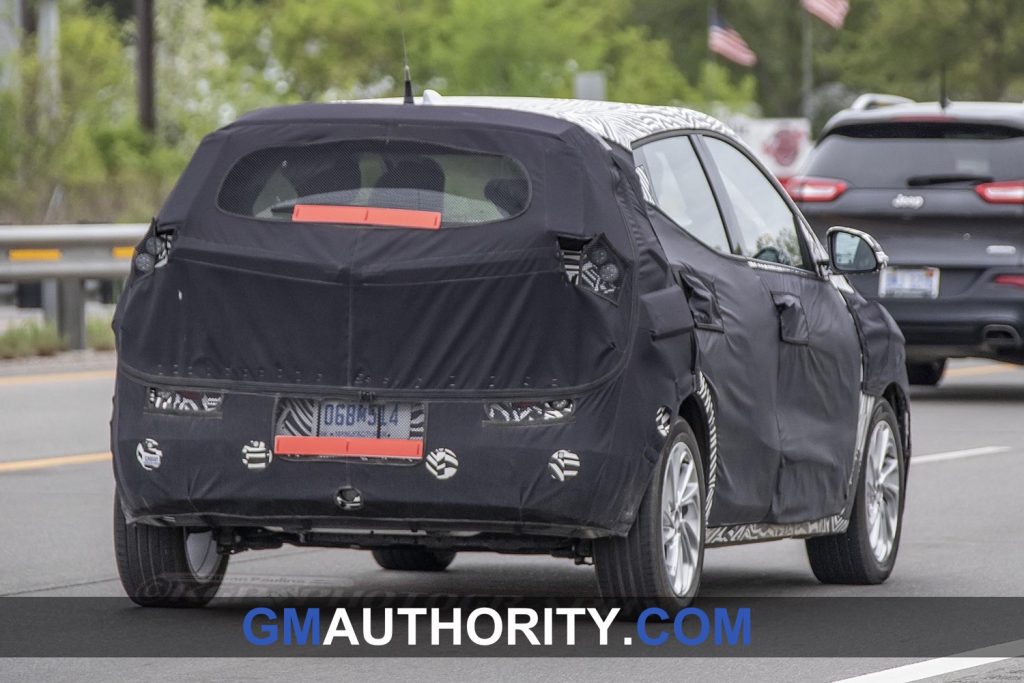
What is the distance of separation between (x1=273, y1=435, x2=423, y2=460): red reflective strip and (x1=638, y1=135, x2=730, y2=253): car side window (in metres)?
1.16

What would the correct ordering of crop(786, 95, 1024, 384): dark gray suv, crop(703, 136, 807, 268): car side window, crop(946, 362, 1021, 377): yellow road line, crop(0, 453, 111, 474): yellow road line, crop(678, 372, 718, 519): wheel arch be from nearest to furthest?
1. crop(678, 372, 718, 519): wheel arch
2. crop(703, 136, 807, 268): car side window
3. crop(0, 453, 111, 474): yellow road line
4. crop(786, 95, 1024, 384): dark gray suv
5. crop(946, 362, 1021, 377): yellow road line

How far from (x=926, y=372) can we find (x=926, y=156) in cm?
235

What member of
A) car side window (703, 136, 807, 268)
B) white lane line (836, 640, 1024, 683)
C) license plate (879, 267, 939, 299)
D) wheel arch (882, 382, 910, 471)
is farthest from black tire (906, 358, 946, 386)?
white lane line (836, 640, 1024, 683)

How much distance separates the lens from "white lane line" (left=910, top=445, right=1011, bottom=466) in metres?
13.6

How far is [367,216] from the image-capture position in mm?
7328

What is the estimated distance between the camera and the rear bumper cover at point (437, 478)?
7.16m

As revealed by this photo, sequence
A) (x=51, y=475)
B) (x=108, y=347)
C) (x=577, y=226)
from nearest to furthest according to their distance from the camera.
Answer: (x=577, y=226)
(x=51, y=475)
(x=108, y=347)

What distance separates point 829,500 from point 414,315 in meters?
2.08

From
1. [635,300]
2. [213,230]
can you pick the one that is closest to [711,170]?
[635,300]

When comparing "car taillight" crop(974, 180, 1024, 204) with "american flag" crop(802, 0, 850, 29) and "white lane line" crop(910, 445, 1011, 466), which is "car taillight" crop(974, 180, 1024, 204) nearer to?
"white lane line" crop(910, 445, 1011, 466)

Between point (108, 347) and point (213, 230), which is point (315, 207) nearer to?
point (213, 230)

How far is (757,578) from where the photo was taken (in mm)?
9227

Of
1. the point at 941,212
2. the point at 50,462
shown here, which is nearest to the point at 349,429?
the point at 50,462

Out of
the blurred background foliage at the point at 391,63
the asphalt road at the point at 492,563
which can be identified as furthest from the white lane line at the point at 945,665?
the blurred background foliage at the point at 391,63
